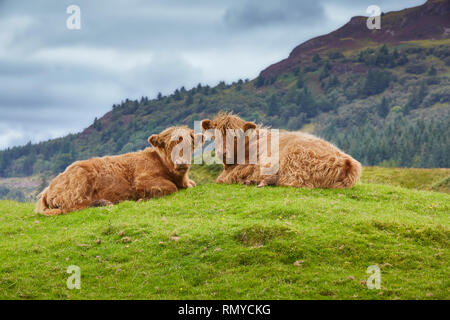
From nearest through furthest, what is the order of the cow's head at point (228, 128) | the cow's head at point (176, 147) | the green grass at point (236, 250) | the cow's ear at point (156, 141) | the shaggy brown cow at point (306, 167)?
the green grass at point (236, 250), the shaggy brown cow at point (306, 167), the cow's head at point (176, 147), the cow's ear at point (156, 141), the cow's head at point (228, 128)

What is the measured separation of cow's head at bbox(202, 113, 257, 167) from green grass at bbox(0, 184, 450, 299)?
3.38 metres

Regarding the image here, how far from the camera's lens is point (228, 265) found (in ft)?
32.0

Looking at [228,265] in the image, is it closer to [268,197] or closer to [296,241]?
[296,241]

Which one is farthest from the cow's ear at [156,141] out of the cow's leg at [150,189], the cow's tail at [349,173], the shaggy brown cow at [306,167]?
the cow's tail at [349,173]

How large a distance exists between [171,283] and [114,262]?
5.54 ft

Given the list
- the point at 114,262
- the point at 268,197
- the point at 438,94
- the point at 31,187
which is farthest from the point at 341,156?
the point at 31,187

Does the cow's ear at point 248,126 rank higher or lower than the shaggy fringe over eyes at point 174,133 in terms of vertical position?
higher

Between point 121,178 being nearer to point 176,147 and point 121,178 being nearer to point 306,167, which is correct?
point 176,147

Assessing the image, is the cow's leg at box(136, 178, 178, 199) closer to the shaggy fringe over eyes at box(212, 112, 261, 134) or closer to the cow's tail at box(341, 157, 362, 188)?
the shaggy fringe over eyes at box(212, 112, 261, 134)

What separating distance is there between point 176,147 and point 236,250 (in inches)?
249

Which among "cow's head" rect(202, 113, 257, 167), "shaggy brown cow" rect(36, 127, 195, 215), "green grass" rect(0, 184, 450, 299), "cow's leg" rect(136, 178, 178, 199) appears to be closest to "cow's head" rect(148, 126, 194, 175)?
"shaggy brown cow" rect(36, 127, 195, 215)

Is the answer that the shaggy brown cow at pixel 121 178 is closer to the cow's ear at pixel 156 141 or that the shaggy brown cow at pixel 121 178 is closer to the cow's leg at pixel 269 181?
the cow's ear at pixel 156 141

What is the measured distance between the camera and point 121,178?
51.4ft

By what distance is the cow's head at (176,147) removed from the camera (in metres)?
15.8
